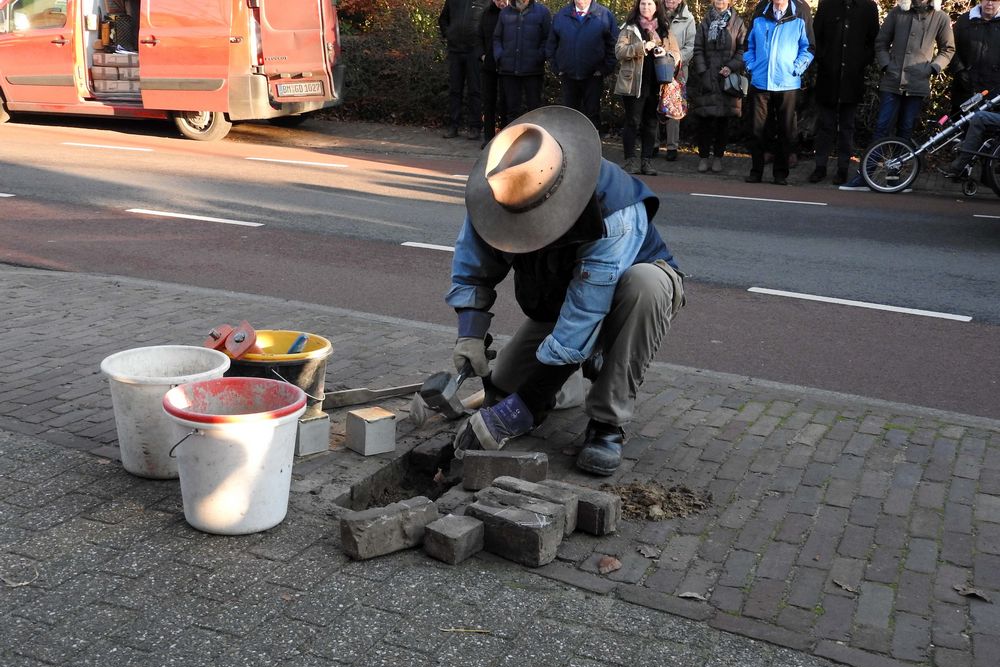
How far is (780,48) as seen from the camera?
1264cm

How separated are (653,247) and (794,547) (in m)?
1.47

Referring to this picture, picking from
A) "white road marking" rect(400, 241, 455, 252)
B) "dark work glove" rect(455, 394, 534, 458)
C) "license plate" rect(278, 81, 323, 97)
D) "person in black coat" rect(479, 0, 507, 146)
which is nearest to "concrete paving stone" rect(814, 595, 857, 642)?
"dark work glove" rect(455, 394, 534, 458)

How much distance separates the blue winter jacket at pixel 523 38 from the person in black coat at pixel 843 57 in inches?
134

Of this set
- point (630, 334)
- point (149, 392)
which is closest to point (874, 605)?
point (630, 334)

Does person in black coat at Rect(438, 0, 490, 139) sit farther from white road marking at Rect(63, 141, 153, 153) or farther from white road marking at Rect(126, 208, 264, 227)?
white road marking at Rect(126, 208, 264, 227)

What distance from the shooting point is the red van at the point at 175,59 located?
47.9ft

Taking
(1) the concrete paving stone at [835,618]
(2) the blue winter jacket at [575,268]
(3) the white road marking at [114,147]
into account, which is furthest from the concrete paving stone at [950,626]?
(3) the white road marking at [114,147]

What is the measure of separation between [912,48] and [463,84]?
6503 mm

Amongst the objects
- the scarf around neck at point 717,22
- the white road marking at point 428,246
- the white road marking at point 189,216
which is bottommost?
the white road marking at point 428,246

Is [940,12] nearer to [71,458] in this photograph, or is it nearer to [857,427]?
[857,427]

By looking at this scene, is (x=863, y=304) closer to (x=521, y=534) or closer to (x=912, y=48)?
(x=521, y=534)

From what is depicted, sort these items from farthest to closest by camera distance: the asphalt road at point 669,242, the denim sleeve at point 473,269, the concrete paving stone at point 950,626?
the asphalt road at point 669,242 → the denim sleeve at point 473,269 → the concrete paving stone at point 950,626

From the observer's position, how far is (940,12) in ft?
41.1

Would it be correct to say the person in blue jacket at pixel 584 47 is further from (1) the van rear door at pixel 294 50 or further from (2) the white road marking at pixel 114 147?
(2) the white road marking at pixel 114 147
